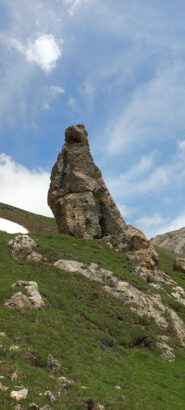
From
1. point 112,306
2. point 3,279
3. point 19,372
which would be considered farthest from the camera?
point 112,306

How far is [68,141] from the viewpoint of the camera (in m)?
68.7

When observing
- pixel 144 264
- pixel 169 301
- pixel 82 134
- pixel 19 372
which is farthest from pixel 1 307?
pixel 82 134

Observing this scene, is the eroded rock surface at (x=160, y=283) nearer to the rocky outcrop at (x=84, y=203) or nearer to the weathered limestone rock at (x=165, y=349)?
the rocky outcrop at (x=84, y=203)

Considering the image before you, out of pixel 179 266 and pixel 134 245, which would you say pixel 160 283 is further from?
pixel 179 266

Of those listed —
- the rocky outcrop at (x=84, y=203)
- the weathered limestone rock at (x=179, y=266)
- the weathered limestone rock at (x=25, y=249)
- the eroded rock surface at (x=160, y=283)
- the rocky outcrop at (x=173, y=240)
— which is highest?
the rocky outcrop at (x=173, y=240)

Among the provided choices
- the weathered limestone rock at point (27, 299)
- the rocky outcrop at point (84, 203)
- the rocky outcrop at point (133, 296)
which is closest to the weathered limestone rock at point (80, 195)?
the rocky outcrop at point (84, 203)

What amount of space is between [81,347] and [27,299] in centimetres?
547

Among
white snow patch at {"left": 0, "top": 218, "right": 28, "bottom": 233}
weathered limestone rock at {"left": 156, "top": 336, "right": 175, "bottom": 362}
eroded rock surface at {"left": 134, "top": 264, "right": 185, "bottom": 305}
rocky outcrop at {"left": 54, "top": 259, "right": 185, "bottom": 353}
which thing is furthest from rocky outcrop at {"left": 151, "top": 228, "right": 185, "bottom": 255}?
weathered limestone rock at {"left": 156, "top": 336, "right": 175, "bottom": 362}

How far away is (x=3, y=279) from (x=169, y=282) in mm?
24443

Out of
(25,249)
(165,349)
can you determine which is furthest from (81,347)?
(25,249)

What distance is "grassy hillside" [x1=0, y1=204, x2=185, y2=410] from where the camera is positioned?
72.8ft

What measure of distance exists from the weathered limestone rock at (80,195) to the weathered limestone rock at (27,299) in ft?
89.4

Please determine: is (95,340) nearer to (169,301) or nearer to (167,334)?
(167,334)

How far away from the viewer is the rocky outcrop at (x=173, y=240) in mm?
159312
